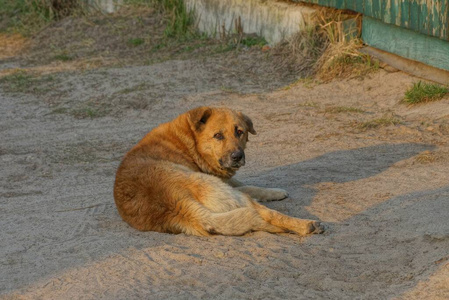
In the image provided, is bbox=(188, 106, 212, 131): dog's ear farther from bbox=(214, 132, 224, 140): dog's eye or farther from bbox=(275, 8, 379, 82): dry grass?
bbox=(275, 8, 379, 82): dry grass

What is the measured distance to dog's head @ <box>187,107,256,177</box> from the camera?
6.06 m

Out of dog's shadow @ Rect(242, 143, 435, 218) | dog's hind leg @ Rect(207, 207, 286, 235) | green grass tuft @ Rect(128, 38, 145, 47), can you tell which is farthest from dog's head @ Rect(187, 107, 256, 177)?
green grass tuft @ Rect(128, 38, 145, 47)

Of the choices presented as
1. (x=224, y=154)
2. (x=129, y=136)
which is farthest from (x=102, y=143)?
(x=224, y=154)

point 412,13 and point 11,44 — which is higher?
point 412,13

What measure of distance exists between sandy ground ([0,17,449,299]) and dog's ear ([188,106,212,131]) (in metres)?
0.98

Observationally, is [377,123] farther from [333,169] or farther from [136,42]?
[136,42]

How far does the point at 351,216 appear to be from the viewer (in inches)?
223

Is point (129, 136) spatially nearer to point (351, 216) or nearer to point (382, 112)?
point (382, 112)

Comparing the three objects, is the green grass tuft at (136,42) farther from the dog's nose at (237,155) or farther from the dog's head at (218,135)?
the dog's nose at (237,155)

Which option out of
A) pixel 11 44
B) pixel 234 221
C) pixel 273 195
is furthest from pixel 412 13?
pixel 11 44

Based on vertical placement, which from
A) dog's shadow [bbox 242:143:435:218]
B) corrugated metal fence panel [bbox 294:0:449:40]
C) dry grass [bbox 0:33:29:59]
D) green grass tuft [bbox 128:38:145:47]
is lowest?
dry grass [bbox 0:33:29:59]

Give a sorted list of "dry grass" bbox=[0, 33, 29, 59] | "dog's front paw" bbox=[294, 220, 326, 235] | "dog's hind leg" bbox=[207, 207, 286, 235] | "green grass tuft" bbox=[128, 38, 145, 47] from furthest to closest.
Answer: "dry grass" bbox=[0, 33, 29, 59]
"green grass tuft" bbox=[128, 38, 145, 47]
"dog's front paw" bbox=[294, 220, 326, 235]
"dog's hind leg" bbox=[207, 207, 286, 235]

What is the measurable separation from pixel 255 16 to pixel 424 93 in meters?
4.01

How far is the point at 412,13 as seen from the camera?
8.80 m
